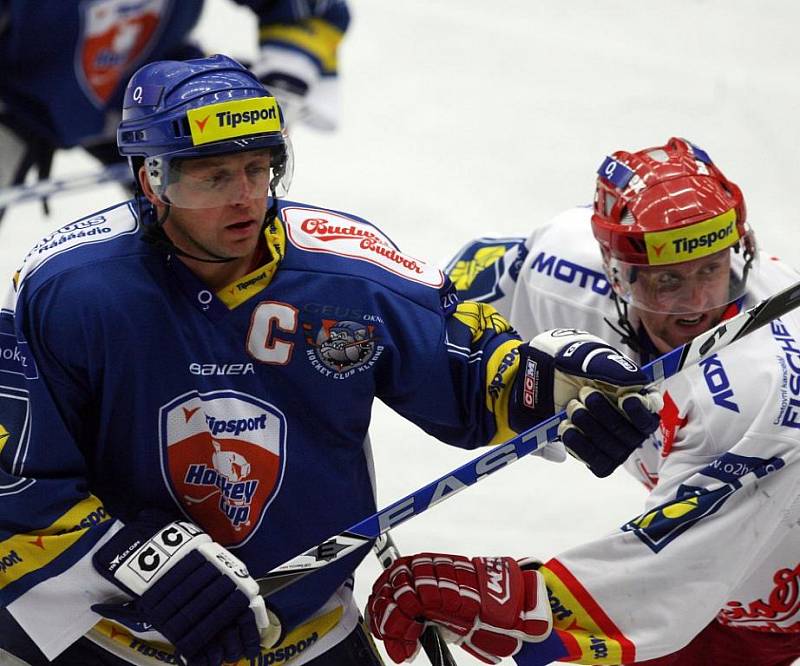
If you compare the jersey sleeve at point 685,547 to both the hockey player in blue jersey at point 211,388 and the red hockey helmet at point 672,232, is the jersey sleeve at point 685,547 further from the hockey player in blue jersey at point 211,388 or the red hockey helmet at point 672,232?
the hockey player in blue jersey at point 211,388

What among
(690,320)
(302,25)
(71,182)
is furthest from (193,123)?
(71,182)

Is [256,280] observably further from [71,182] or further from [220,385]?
[71,182]

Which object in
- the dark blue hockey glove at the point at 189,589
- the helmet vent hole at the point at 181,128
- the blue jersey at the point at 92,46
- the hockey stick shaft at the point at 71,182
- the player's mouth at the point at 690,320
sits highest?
the blue jersey at the point at 92,46

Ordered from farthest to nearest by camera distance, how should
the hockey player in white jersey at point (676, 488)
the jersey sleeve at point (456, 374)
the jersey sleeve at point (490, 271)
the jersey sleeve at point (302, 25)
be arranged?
the jersey sleeve at point (302, 25)
the jersey sleeve at point (490, 271)
the hockey player in white jersey at point (676, 488)
the jersey sleeve at point (456, 374)

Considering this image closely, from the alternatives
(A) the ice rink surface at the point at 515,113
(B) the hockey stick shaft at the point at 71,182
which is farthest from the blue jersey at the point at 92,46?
(A) the ice rink surface at the point at 515,113

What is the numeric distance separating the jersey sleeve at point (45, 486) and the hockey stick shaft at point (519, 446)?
0.27m

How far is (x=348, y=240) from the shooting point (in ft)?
7.38

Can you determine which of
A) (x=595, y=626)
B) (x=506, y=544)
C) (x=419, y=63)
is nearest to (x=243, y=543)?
(x=595, y=626)

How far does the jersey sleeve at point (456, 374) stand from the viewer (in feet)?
7.43

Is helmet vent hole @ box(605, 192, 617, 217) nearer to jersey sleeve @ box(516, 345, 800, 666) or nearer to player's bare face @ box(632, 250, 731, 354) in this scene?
player's bare face @ box(632, 250, 731, 354)

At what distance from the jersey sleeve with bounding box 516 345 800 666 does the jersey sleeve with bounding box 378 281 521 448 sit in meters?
0.29

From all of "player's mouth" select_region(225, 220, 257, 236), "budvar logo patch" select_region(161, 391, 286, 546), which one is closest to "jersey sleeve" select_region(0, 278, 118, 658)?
"budvar logo patch" select_region(161, 391, 286, 546)

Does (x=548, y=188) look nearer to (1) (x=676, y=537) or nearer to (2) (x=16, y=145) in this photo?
(2) (x=16, y=145)

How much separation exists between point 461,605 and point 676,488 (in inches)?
15.3
